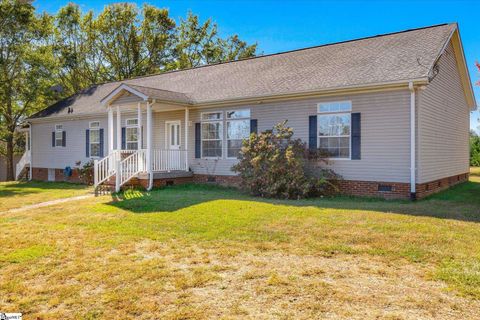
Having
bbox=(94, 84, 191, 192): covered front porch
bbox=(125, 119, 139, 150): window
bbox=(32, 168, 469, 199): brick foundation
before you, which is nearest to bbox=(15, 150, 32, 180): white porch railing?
bbox=(125, 119, 139, 150): window

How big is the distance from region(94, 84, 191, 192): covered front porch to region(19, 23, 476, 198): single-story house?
1.6 inches

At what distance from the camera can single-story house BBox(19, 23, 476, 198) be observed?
32.6 ft

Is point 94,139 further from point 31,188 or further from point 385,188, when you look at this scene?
point 385,188

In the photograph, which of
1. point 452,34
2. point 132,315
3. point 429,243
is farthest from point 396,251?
point 452,34

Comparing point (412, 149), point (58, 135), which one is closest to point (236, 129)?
point (412, 149)

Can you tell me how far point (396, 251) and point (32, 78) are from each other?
21.3 meters

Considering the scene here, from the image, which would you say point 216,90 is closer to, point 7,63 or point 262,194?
point 262,194

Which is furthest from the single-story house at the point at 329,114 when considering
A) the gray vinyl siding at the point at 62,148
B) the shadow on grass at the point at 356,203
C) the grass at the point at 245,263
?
the grass at the point at 245,263

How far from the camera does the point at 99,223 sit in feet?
23.9

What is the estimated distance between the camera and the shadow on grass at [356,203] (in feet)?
25.7

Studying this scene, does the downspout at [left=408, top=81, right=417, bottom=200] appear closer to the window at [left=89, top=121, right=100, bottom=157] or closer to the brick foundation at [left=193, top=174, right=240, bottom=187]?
the brick foundation at [left=193, top=174, right=240, bottom=187]

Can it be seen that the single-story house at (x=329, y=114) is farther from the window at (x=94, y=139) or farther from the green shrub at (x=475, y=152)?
the green shrub at (x=475, y=152)

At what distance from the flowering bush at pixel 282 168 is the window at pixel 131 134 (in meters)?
6.16

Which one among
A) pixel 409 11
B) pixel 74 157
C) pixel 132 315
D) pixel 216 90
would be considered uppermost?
pixel 409 11
